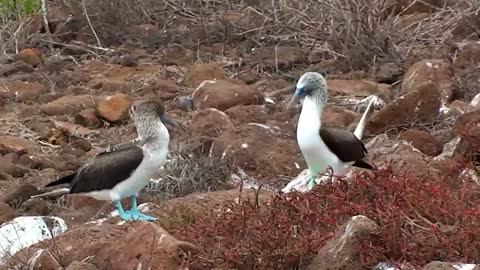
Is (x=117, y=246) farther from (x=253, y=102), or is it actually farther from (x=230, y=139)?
Answer: (x=253, y=102)

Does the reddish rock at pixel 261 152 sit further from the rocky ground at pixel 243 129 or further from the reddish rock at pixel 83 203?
the reddish rock at pixel 83 203

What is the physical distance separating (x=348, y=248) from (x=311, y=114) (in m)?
2.89

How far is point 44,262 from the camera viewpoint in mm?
6289

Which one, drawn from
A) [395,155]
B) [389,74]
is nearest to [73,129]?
[389,74]

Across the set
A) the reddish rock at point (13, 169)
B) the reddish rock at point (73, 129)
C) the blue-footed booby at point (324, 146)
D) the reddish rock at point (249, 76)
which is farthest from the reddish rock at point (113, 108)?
the blue-footed booby at point (324, 146)

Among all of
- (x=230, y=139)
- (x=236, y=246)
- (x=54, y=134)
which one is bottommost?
(x=54, y=134)

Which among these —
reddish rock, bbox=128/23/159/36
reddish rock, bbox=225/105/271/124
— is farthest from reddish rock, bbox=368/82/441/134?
reddish rock, bbox=128/23/159/36

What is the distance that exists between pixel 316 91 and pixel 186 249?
2.82 meters

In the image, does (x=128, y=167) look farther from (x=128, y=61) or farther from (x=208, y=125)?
(x=128, y=61)

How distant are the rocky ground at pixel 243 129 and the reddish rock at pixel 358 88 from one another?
29 millimetres

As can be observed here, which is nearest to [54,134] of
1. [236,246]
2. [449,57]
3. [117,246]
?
[449,57]

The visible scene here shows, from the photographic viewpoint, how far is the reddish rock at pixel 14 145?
34.0ft

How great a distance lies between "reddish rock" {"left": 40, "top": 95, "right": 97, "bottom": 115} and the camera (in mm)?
11781

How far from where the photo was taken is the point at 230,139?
9.25 metres
